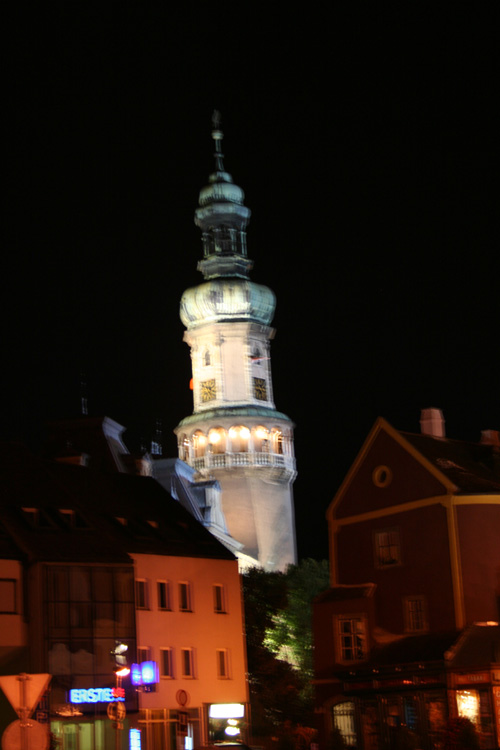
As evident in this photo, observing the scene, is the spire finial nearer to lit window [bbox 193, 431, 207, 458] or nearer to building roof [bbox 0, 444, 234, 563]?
lit window [bbox 193, 431, 207, 458]

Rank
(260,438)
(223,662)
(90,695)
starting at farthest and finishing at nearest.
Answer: (260,438)
(223,662)
(90,695)

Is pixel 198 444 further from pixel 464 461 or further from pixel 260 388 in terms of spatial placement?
pixel 464 461

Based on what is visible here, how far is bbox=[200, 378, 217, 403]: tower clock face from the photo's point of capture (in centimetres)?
14038

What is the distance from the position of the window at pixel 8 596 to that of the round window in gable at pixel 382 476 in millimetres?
14640

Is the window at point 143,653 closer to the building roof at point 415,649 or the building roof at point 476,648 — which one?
the building roof at point 415,649

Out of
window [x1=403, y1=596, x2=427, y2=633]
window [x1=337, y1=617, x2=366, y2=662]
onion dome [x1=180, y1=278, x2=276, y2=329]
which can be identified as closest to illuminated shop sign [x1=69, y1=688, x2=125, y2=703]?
window [x1=337, y1=617, x2=366, y2=662]

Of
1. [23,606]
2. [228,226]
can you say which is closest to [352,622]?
[23,606]

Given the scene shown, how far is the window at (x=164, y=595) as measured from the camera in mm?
62750

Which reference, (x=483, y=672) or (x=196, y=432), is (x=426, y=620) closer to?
(x=483, y=672)

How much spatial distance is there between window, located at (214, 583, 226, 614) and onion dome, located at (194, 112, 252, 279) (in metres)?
80.7

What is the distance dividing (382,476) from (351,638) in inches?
251

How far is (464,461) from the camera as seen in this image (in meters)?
57.9

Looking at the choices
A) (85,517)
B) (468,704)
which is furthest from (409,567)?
(85,517)

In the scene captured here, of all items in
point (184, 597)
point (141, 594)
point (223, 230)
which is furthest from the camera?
point (223, 230)
